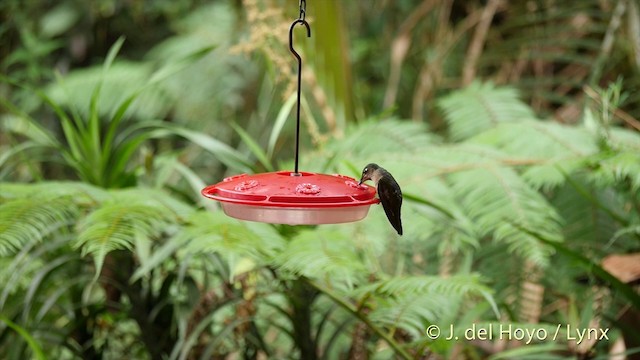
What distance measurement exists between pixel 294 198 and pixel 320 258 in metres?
0.35

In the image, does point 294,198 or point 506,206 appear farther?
point 506,206

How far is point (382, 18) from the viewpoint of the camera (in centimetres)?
362

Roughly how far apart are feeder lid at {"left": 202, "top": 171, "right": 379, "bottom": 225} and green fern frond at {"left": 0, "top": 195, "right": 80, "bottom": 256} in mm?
426

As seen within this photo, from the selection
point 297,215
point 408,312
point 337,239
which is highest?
point 297,215

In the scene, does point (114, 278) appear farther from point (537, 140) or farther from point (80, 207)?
point (537, 140)

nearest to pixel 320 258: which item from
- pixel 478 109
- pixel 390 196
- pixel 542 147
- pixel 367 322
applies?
pixel 367 322

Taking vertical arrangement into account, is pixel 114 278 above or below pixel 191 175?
below

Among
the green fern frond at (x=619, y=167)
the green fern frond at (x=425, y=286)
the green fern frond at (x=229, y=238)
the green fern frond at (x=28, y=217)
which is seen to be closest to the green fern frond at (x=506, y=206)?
the green fern frond at (x=619, y=167)

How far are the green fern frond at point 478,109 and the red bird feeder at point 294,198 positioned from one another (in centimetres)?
119

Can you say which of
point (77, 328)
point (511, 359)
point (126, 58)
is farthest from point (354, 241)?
point (126, 58)

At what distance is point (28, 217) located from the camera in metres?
1.28

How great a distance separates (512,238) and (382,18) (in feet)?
7.60

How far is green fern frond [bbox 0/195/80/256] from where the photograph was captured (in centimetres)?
123

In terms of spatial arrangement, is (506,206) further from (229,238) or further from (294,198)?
(294,198)
